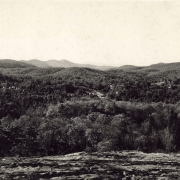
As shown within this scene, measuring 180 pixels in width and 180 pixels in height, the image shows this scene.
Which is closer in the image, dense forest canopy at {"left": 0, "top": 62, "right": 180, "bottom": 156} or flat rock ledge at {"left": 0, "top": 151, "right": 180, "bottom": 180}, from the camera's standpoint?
flat rock ledge at {"left": 0, "top": 151, "right": 180, "bottom": 180}

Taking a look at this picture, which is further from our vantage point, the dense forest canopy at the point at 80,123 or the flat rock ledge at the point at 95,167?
the dense forest canopy at the point at 80,123

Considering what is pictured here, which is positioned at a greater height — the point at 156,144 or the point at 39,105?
the point at 39,105

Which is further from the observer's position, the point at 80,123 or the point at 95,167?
the point at 80,123

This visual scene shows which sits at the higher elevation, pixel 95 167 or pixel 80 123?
pixel 80 123

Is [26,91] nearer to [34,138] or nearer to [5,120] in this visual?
[5,120]

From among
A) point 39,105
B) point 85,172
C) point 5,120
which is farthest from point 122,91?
point 85,172

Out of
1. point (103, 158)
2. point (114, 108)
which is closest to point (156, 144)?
point (103, 158)

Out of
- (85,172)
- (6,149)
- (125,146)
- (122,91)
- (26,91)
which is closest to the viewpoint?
(85,172)

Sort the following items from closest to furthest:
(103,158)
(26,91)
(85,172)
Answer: (85,172) < (103,158) < (26,91)

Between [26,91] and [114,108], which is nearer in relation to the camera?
[114,108]

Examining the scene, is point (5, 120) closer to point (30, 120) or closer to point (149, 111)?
point (30, 120)
